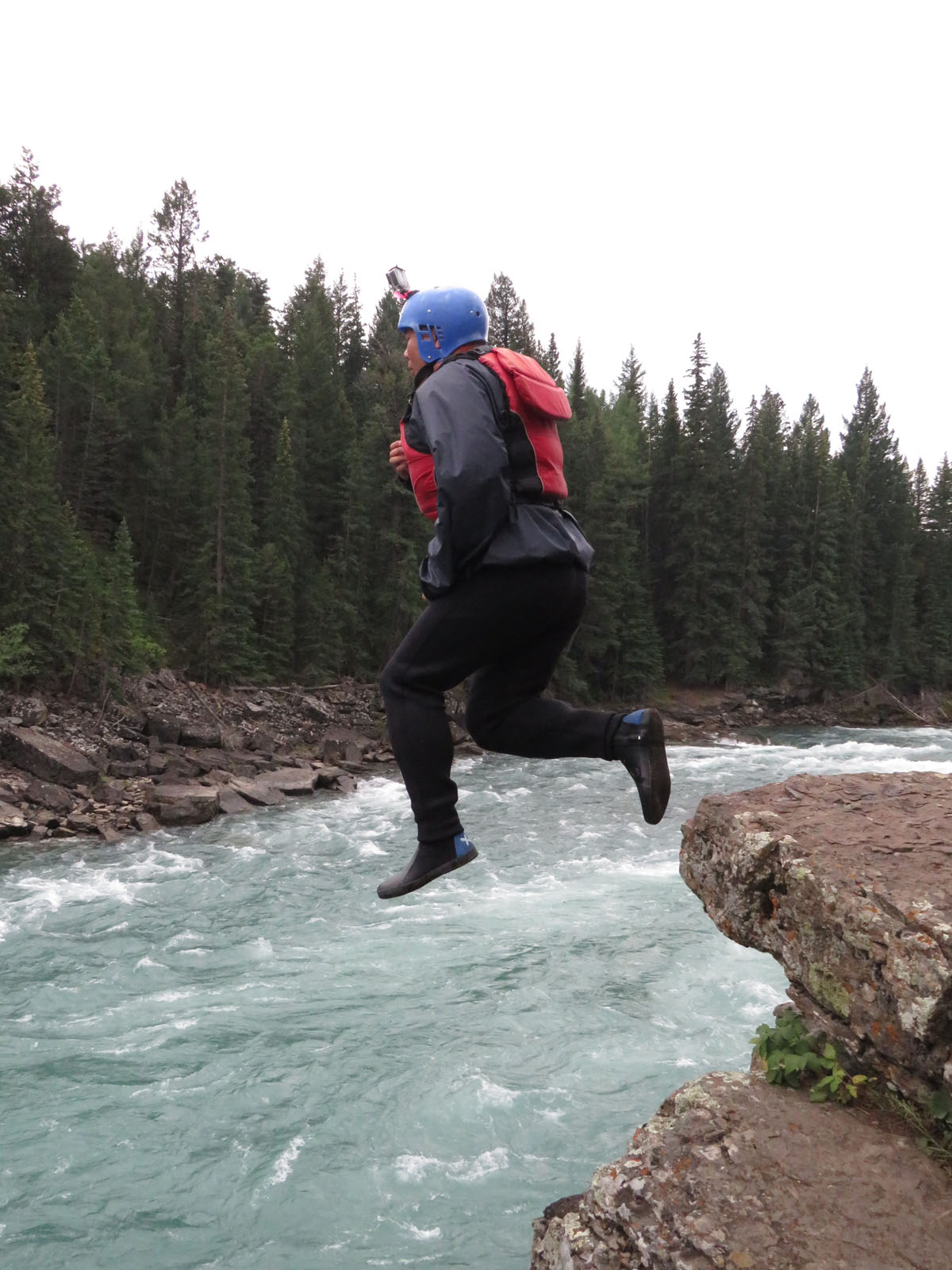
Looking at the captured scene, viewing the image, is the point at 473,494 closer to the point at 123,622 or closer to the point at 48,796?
the point at 48,796

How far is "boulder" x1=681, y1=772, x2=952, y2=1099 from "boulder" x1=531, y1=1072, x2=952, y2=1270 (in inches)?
12.4

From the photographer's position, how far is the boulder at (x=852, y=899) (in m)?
3.72

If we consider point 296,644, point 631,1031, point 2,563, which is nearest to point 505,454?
point 631,1031

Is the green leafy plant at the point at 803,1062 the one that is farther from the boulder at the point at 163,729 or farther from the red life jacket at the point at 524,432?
the boulder at the point at 163,729

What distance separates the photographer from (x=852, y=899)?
13.4 ft

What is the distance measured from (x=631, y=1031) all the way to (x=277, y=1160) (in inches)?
150

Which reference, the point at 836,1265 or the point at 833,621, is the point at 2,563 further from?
the point at 833,621

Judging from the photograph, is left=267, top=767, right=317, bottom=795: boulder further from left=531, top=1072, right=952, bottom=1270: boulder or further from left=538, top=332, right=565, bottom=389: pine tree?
left=538, top=332, right=565, bottom=389: pine tree

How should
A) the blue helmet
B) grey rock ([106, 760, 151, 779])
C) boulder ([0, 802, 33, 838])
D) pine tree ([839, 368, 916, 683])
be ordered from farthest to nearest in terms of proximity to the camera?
pine tree ([839, 368, 916, 683]) < grey rock ([106, 760, 151, 779]) < boulder ([0, 802, 33, 838]) < the blue helmet

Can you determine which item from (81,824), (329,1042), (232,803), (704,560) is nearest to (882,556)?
(704,560)

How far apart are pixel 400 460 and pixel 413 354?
0.36m

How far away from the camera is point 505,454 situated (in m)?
2.87

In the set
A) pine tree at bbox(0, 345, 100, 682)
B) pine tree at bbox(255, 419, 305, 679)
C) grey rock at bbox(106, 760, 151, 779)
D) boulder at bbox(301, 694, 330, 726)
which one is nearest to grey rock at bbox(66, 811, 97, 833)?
grey rock at bbox(106, 760, 151, 779)

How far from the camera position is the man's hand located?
10.3 ft
